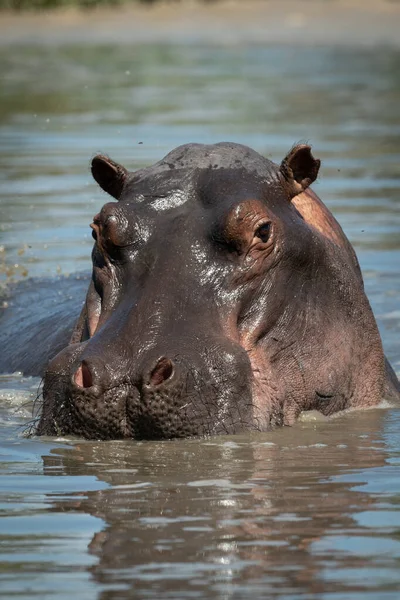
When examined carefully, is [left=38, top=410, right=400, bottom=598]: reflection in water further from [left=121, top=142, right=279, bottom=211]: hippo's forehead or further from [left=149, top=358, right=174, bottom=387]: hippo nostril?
[left=121, top=142, right=279, bottom=211]: hippo's forehead

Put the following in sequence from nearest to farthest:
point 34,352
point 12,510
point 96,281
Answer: point 12,510
point 96,281
point 34,352

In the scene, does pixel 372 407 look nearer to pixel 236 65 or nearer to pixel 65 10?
pixel 236 65

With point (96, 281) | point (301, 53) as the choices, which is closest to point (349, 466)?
point (96, 281)

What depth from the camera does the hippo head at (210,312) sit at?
5750 mm

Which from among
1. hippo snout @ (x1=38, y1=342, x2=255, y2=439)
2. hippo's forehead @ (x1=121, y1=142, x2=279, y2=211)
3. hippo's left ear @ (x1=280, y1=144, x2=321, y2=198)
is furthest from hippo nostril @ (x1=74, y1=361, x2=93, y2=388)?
hippo's left ear @ (x1=280, y1=144, x2=321, y2=198)

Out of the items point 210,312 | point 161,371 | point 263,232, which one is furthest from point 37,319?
point 161,371

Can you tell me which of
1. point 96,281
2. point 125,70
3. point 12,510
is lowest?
point 12,510

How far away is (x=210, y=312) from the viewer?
5988mm

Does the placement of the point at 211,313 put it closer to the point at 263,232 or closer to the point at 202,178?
the point at 263,232

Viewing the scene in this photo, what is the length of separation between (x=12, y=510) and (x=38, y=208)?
8819mm

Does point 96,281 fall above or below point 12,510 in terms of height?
above

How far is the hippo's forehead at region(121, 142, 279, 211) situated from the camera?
6.33m

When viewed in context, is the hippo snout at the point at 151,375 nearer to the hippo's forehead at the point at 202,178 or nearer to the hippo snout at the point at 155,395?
the hippo snout at the point at 155,395

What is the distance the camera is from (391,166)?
16438 millimetres
